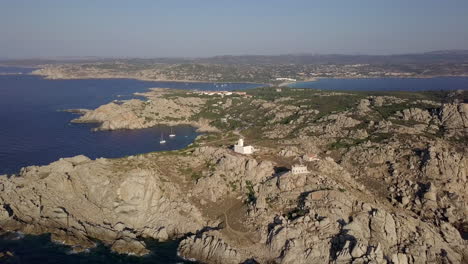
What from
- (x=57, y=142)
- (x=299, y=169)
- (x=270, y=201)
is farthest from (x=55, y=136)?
(x=299, y=169)

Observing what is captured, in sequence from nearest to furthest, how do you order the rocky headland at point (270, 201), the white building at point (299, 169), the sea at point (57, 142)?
the rocky headland at point (270, 201) → the sea at point (57, 142) → the white building at point (299, 169)

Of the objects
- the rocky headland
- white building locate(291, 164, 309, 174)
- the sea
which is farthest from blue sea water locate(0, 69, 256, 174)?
white building locate(291, 164, 309, 174)

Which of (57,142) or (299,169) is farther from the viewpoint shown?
(57,142)

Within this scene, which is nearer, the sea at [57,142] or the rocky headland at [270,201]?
the rocky headland at [270,201]

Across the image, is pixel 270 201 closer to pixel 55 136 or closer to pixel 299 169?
pixel 299 169

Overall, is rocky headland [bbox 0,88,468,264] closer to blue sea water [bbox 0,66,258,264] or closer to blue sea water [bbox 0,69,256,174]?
blue sea water [bbox 0,66,258,264]

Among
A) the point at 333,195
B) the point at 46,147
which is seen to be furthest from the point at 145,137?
the point at 333,195

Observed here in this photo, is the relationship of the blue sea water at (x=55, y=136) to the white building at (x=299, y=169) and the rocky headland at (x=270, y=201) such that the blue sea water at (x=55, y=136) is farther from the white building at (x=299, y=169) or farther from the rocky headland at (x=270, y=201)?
the white building at (x=299, y=169)

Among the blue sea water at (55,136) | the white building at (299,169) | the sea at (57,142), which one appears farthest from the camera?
the blue sea water at (55,136)

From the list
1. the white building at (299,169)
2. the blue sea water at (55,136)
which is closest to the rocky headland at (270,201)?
the white building at (299,169)
